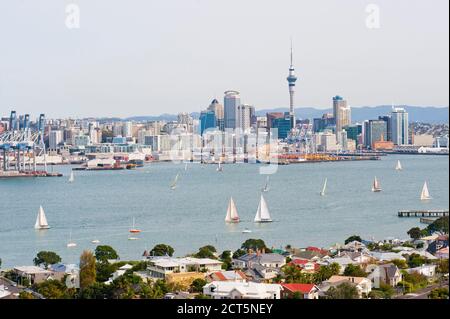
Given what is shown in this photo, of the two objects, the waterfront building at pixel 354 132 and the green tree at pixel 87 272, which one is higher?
the waterfront building at pixel 354 132

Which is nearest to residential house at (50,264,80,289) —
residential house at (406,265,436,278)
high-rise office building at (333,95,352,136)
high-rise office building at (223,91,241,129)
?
residential house at (406,265,436,278)

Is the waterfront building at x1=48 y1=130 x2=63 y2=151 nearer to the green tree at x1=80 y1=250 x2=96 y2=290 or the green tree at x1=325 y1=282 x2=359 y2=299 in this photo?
the green tree at x1=80 y1=250 x2=96 y2=290

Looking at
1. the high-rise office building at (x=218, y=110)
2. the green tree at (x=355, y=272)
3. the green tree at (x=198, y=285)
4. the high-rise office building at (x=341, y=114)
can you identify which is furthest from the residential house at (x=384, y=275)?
the high-rise office building at (x=341, y=114)

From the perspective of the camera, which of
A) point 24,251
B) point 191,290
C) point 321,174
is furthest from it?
point 321,174

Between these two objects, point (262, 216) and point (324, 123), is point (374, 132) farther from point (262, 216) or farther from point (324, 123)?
point (262, 216)

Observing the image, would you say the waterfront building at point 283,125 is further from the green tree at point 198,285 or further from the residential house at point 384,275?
the green tree at point 198,285
